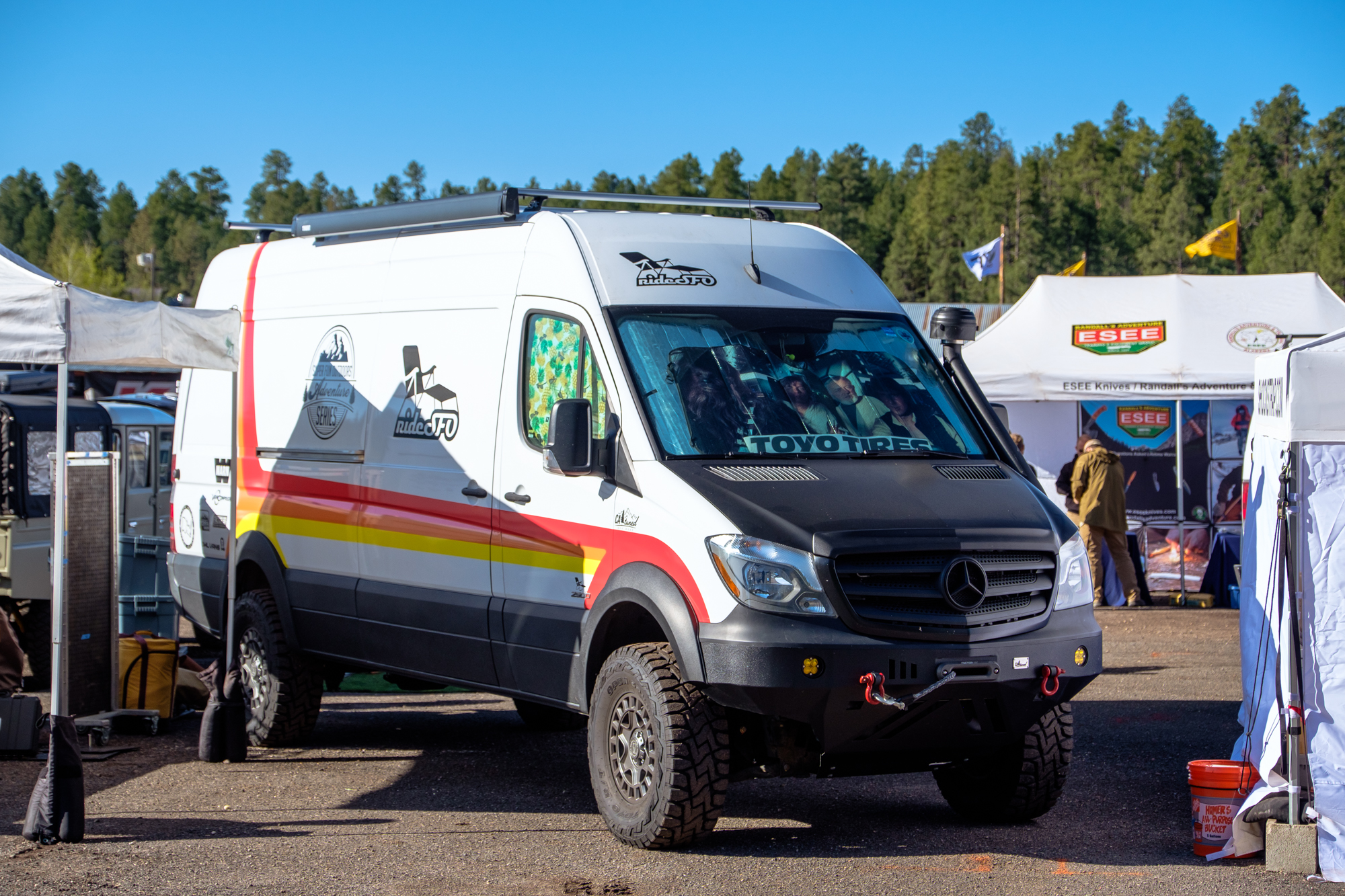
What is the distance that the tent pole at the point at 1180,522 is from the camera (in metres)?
15.2

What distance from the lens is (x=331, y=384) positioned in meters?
7.78

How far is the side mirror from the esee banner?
11.1m

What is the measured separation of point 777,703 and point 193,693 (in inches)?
208

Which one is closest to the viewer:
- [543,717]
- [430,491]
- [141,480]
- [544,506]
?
[544,506]

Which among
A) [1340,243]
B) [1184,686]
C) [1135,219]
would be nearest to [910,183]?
[1135,219]

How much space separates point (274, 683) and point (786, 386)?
3.68 meters

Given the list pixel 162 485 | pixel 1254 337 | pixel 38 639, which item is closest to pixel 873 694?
pixel 38 639

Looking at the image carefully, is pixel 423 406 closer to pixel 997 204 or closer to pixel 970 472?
pixel 970 472

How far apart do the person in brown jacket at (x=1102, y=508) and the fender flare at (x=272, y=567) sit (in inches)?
358

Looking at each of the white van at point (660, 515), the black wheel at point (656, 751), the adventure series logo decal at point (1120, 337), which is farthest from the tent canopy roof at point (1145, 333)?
the black wheel at point (656, 751)

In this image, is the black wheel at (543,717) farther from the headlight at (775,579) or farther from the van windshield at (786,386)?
the headlight at (775,579)

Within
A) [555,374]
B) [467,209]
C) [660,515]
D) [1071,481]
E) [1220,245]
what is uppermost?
[1220,245]

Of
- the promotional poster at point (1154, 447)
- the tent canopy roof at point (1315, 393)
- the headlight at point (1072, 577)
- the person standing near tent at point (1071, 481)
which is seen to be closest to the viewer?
the tent canopy roof at point (1315, 393)

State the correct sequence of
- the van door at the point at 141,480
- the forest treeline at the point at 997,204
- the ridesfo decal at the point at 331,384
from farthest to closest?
the forest treeline at the point at 997,204
the van door at the point at 141,480
the ridesfo decal at the point at 331,384
